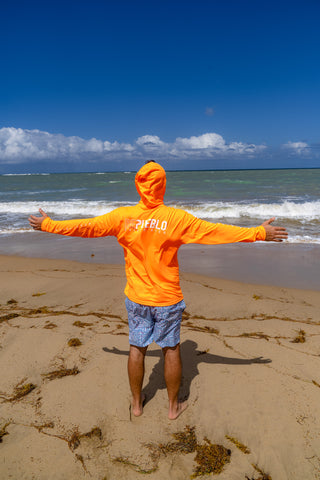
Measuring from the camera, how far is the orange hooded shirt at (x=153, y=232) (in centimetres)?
215

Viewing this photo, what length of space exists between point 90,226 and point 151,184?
53cm

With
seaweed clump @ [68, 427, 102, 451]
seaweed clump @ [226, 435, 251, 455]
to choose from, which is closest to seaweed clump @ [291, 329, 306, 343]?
seaweed clump @ [226, 435, 251, 455]

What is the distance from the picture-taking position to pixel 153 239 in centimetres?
215

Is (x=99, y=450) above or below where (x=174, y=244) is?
below

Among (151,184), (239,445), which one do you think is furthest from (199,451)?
(151,184)

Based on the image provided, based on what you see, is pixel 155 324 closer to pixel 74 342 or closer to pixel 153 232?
pixel 153 232

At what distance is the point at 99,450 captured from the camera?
6.89 feet

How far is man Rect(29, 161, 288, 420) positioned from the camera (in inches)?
85.1

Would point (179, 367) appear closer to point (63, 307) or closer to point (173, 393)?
point (173, 393)

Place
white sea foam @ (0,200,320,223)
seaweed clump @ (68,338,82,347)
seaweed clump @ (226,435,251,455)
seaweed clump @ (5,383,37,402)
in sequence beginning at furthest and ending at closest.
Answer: white sea foam @ (0,200,320,223) < seaweed clump @ (68,338,82,347) < seaweed clump @ (5,383,37,402) < seaweed clump @ (226,435,251,455)

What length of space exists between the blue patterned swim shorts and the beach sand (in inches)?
25.3

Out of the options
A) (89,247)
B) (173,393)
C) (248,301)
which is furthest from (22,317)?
(89,247)

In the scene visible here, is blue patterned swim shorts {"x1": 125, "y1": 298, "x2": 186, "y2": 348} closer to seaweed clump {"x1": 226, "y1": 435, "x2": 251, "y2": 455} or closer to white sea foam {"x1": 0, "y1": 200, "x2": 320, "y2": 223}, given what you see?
seaweed clump {"x1": 226, "y1": 435, "x2": 251, "y2": 455}

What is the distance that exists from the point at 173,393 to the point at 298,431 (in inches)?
36.0
